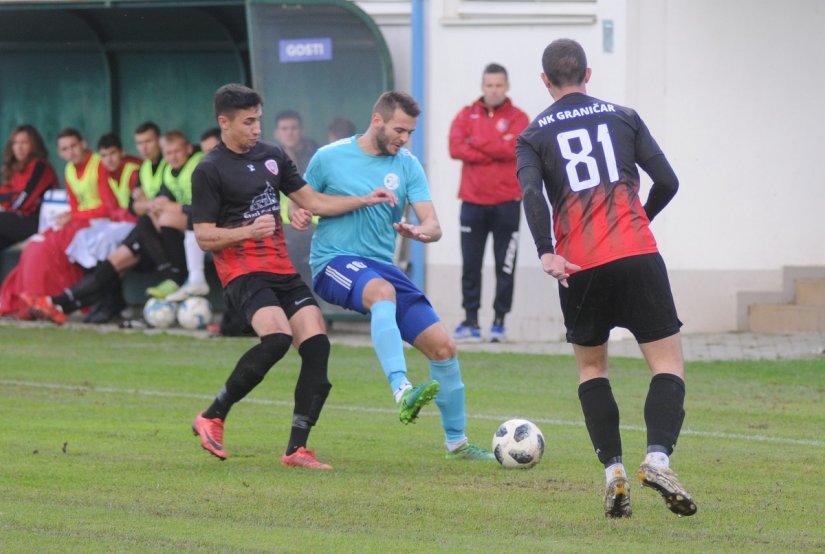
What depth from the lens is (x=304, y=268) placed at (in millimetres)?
15898

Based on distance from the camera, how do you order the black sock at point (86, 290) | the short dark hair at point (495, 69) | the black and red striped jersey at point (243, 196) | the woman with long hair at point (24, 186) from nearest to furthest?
the black and red striped jersey at point (243, 196), the short dark hair at point (495, 69), the black sock at point (86, 290), the woman with long hair at point (24, 186)

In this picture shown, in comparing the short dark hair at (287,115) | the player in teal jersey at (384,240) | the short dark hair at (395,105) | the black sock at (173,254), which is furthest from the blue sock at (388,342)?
the black sock at (173,254)

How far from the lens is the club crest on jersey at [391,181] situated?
8.36 m

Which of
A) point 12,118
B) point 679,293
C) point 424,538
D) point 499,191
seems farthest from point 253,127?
point 12,118

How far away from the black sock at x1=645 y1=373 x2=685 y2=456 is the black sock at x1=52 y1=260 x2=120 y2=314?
10.7 metres

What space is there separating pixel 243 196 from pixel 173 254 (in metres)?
8.31

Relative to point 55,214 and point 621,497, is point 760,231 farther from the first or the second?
point 621,497

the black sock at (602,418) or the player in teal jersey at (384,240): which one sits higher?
the player in teal jersey at (384,240)

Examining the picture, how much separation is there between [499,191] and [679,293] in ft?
6.85

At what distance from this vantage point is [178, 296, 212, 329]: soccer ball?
51.9 ft

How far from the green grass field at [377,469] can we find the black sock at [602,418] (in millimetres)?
285

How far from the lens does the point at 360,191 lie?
327 inches

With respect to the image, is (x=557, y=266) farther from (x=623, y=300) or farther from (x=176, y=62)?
(x=176, y=62)

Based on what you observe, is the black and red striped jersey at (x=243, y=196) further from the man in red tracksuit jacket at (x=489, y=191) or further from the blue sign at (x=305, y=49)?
the blue sign at (x=305, y=49)
